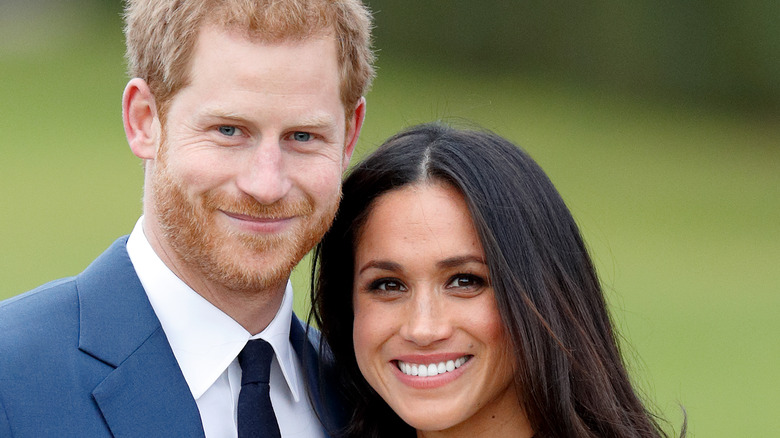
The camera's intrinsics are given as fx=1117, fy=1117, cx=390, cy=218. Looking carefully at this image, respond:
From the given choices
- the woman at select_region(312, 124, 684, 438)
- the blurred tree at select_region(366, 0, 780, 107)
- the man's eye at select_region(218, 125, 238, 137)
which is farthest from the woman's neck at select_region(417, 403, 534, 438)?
the blurred tree at select_region(366, 0, 780, 107)

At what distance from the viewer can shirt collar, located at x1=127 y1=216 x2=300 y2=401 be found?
3.24m

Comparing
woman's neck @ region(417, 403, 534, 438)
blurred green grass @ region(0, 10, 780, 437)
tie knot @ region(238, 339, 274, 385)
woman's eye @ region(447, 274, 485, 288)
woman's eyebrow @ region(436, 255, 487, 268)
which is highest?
woman's eyebrow @ region(436, 255, 487, 268)

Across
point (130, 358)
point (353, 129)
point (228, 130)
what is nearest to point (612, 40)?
point (353, 129)

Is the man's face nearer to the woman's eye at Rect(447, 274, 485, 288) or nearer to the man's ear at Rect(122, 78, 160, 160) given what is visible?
the man's ear at Rect(122, 78, 160, 160)

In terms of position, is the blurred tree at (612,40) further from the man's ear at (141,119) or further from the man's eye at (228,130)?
the man's eye at (228,130)

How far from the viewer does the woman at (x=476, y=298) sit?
3.48m

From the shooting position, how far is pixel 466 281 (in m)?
3.53

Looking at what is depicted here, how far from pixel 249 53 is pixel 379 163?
696 millimetres

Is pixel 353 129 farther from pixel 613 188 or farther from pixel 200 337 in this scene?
pixel 613 188

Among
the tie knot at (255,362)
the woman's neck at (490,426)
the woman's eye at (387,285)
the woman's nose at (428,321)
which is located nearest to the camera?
the tie knot at (255,362)

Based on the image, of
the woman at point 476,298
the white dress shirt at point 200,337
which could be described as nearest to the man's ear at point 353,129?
the woman at point 476,298

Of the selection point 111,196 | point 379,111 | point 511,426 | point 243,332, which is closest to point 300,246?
point 243,332

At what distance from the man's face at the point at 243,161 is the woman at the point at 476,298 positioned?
350mm

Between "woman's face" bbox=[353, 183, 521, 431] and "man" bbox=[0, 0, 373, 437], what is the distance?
0.27 metres
